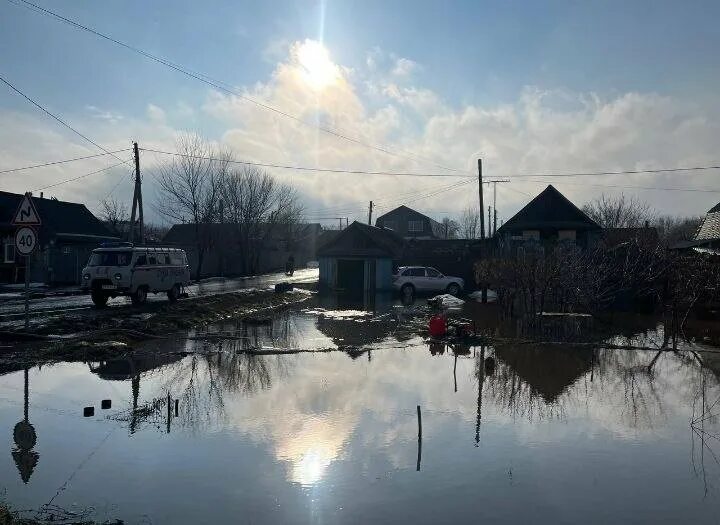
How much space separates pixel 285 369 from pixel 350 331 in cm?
633

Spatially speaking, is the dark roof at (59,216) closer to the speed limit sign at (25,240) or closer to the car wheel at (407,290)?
the car wheel at (407,290)

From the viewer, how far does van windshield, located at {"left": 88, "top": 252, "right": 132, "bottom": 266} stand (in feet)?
68.6

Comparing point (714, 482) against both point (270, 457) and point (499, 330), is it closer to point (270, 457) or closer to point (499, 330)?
point (270, 457)

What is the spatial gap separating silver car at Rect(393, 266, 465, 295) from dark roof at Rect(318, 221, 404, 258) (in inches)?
85.5

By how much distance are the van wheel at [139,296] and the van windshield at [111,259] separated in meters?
1.04

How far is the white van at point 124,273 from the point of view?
20.6 m

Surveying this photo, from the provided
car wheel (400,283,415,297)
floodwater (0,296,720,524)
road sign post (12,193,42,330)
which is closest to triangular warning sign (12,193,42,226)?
road sign post (12,193,42,330)

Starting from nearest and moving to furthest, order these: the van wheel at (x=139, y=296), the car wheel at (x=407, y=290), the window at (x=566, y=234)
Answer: the van wheel at (x=139, y=296)
the car wheel at (x=407, y=290)
the window at (x=566, y=234)

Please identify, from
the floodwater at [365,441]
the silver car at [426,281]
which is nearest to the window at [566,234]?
the silver car at [426,281]

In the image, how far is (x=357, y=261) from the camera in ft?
119

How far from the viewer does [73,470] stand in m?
6.57

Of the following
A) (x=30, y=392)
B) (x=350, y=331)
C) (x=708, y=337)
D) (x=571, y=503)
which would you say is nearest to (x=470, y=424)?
(x=571, y=503)

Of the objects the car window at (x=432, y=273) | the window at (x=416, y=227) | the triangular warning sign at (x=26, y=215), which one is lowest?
the car window at (x=432, y=273)

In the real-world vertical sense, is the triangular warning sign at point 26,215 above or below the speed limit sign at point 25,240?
above
